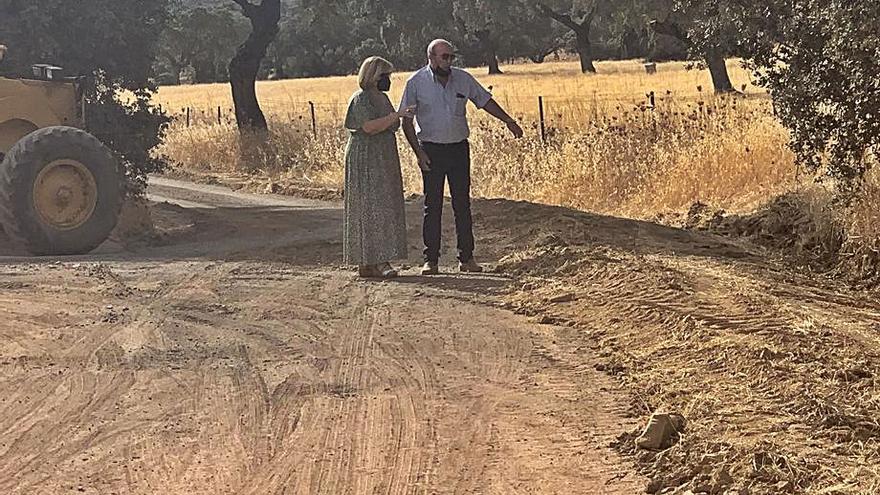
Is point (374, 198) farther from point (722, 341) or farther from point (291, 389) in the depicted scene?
point (722, 341)

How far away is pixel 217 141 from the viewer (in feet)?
82.0

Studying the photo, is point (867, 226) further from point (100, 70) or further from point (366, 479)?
point (100, 70)

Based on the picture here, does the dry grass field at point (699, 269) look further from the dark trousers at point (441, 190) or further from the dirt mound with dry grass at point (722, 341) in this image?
the dark trousers at point (441, 190)

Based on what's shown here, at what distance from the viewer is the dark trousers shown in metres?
9.52

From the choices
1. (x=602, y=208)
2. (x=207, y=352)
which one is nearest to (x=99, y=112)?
(x=602, y=208)

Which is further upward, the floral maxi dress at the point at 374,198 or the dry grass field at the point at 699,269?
the floral maxi dress at the point at 374,198

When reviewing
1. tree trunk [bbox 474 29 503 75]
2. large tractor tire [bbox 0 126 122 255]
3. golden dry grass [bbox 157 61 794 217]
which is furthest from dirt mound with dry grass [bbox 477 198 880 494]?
tree trunk [bbox 474 29 503 75]

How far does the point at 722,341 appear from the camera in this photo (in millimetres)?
6762

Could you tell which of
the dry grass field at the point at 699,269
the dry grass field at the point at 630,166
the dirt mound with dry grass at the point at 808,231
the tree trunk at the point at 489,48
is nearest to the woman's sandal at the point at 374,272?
the dry grass field at the point at 699,269

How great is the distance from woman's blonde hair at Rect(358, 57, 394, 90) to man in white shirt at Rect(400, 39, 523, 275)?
23 cm

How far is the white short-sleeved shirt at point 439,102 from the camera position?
30.8ft

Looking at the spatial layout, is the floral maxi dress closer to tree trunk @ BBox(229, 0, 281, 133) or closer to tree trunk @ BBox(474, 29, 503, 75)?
tree trunk @ BBox(229, 0, 281, 133)

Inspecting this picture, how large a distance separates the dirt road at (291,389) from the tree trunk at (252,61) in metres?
15.2

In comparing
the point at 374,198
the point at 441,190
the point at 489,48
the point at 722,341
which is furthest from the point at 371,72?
the point at 489,48
